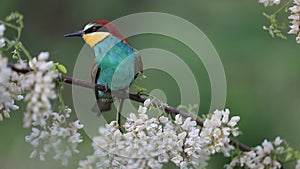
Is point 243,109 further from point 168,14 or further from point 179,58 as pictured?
point 168,14

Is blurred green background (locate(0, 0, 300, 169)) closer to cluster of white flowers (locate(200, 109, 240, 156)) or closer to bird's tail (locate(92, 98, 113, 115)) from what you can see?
bird's tail (locate(92, 98, 113, 115))

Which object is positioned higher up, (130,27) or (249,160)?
(130,27)

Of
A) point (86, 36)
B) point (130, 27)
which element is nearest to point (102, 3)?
point (130, 27)

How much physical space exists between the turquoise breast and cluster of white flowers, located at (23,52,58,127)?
1.45 feet

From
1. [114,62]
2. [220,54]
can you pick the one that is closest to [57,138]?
[114,62]

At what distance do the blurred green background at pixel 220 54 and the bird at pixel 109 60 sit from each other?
2.97 feet

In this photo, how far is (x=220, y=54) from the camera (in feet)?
9.73

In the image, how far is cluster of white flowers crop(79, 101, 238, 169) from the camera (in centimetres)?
103

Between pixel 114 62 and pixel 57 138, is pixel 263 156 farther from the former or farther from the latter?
pixel 114 62

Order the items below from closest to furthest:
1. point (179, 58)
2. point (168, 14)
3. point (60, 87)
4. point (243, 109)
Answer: point (60, 87) → point (243, 109) → point (179, 58) → point (168, 14)

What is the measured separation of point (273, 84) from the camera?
292 cm


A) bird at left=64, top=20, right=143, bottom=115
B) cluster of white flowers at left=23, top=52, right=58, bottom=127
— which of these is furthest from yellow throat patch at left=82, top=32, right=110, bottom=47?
cluster of white flowers at left=23, top=52, right=58, bottom=127

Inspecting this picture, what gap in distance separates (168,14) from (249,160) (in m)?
2.36

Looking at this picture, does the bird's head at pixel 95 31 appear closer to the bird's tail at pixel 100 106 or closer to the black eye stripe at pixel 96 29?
the black eye stripe at pixel 96 29
